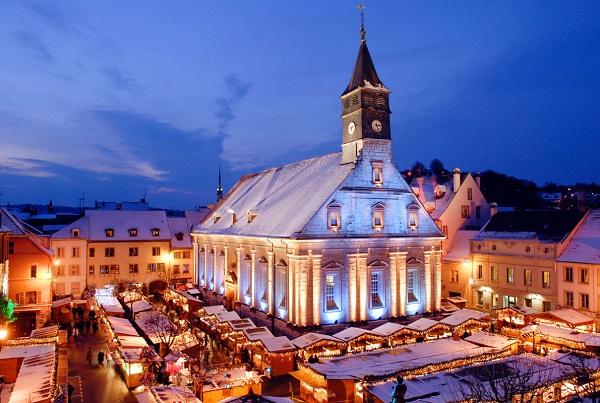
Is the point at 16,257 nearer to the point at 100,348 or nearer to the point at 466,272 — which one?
the point at 100,348

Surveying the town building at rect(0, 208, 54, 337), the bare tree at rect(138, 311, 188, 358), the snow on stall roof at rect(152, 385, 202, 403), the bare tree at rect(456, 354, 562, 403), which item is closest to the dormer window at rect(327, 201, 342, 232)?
the bare tree at rect(138, 311, 188, 358)

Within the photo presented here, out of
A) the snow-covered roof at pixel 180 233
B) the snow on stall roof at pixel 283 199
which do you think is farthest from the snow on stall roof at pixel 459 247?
the snow-covered roof at pixel 180 233

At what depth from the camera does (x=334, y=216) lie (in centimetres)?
4159

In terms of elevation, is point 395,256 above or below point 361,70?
below

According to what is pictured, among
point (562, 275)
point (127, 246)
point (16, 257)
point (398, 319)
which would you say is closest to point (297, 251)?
point (398, 319)

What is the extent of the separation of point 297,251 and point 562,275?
88.0 ft

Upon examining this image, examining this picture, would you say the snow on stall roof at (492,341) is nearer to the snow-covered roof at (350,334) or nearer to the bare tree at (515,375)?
the bare tree at (515,375)

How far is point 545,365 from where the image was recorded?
2659 cm

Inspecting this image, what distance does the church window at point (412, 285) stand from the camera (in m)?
45.3

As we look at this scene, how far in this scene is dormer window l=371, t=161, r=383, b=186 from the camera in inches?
1734

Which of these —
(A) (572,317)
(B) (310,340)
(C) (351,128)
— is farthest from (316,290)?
(A) (572,317)

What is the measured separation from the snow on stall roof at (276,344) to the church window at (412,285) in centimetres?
1534

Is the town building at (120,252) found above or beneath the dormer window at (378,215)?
beneath

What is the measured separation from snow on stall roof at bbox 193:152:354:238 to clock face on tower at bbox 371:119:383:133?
4036 mm
